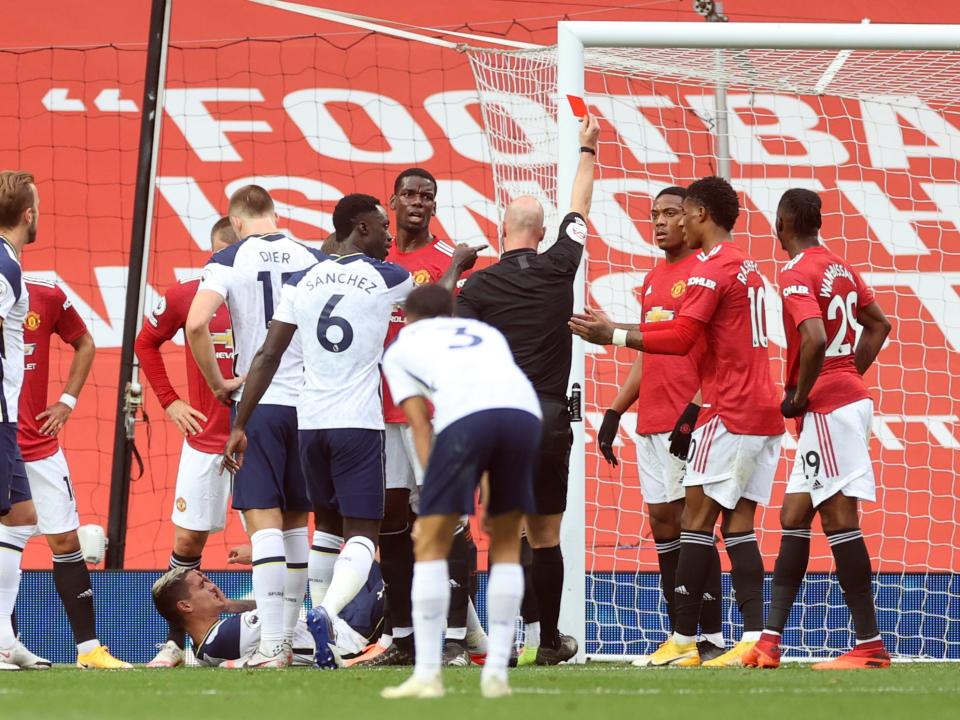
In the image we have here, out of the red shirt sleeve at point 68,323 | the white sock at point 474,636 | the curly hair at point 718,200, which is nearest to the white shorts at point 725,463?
the curly hair at point 718,200

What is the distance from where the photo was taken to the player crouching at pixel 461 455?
175 inches

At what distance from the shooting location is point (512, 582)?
4.55m

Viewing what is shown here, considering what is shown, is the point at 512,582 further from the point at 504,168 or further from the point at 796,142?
the point at 796,142

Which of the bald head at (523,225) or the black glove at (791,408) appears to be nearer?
the black glove at (791,408)

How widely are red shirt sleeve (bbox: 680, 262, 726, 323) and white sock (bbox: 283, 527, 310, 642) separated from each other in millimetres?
2105

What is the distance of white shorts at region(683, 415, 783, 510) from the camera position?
6.43 meters

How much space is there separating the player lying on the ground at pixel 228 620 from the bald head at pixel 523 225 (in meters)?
2.04

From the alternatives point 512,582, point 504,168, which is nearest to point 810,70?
point 504,168

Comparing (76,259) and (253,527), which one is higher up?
(76,259)

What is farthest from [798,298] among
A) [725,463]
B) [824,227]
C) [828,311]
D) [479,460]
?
[824,227]

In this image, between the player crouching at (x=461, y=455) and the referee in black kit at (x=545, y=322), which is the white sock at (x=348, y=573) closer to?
the referee in black kit at (x=545, y=322)

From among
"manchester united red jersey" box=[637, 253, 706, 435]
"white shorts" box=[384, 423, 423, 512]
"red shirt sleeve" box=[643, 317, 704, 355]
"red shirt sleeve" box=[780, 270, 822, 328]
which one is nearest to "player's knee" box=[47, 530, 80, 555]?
"white shorts" box=[384, 423, 423, 512]

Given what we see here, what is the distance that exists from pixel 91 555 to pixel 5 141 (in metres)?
4.93

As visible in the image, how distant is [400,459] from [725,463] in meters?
1.54
